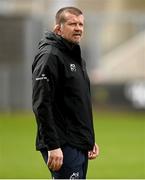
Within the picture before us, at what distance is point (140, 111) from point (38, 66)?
2109cm

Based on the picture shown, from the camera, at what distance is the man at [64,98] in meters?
6.25

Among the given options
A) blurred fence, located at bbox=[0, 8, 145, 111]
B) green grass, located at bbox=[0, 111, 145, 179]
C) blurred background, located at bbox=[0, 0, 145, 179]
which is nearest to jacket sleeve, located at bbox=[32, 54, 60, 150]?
green grass, located at bbox=[0, 111, 145, 179]

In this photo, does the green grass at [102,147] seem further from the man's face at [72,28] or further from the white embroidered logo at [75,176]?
the man's face at [72,28]

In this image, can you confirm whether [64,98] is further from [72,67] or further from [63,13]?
[63,13]

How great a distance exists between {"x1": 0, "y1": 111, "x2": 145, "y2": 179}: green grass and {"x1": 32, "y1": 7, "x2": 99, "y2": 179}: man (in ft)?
18.0

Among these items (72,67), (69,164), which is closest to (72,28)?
(72,67)

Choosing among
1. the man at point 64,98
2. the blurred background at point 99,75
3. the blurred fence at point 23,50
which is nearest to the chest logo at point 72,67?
the man at point 64,98

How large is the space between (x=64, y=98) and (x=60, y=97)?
36mm

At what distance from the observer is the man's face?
21.0ft

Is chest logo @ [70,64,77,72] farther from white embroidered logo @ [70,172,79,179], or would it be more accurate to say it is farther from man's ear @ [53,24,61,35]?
white embroidered logo @ [70,172,79,179]

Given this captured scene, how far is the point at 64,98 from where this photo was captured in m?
6.38

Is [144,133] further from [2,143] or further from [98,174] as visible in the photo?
[98,174]

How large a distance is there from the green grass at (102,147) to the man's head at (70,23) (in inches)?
224

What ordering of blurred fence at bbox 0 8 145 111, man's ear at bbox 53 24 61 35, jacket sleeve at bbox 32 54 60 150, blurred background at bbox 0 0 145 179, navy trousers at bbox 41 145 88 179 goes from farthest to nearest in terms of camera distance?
blurred fence at bbox 0 8 145 111
blurred background at bbox 0 0 145 179
man's ear at bbox 53 24 61 35
navy trousers at bbox 41 145 88 179
jacket sleeve at bbox 32 54 60 150
